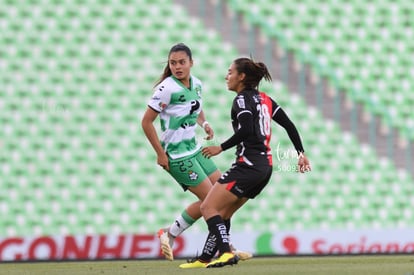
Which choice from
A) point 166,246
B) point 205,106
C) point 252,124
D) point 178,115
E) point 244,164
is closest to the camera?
point 252,124

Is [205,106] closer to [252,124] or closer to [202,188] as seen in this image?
[202,188]

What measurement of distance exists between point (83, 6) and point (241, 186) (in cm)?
494

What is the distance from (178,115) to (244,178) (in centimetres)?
90

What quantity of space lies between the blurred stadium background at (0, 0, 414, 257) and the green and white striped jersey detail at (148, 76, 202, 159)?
3361mm

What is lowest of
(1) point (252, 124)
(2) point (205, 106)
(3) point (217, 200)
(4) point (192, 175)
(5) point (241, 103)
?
(3) point (217, 200)

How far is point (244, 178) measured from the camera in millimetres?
6227

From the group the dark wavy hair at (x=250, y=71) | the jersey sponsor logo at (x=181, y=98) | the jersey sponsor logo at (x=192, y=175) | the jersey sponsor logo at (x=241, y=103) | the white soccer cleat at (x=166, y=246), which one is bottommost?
the white soccer cleat at (x=166, y=246)

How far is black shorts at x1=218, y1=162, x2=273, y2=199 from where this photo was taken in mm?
6230

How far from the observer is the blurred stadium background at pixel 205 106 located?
10305 mm

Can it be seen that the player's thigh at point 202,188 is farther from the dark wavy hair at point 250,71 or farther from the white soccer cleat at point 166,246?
the dark wavy hair at point 250,71

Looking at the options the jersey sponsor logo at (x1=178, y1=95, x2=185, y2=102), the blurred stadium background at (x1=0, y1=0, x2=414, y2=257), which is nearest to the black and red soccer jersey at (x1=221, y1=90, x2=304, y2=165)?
the jersey sponsor logo at (x1=178, y1=95, x2=185, y2=102)

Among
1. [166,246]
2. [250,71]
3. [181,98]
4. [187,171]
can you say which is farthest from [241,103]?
[166,246]

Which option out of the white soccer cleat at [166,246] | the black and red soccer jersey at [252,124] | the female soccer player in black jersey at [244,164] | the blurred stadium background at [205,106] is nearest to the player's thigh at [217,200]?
the female soccer player in black jersey at [244,164]

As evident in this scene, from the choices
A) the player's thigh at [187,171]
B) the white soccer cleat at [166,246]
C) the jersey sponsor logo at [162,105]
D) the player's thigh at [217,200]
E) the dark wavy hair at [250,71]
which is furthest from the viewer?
the white soccer cleat at [166,246]
